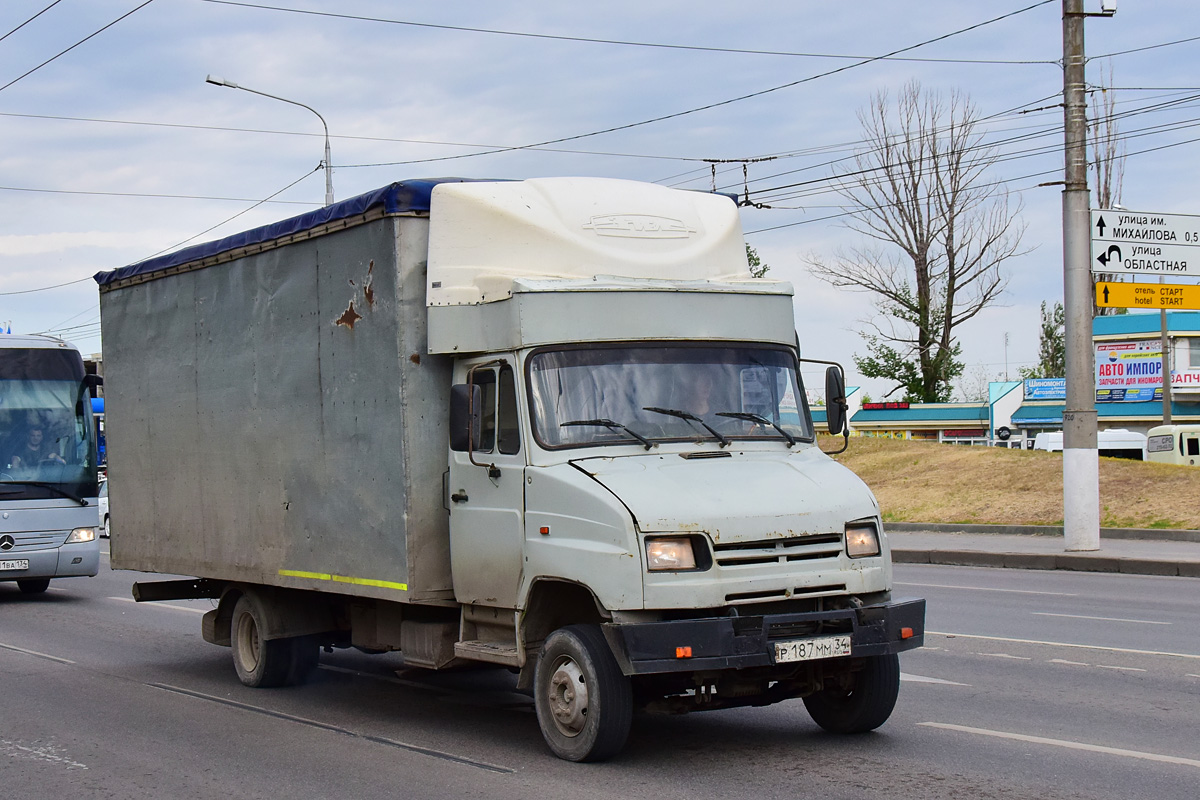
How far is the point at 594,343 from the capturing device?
7656 mm

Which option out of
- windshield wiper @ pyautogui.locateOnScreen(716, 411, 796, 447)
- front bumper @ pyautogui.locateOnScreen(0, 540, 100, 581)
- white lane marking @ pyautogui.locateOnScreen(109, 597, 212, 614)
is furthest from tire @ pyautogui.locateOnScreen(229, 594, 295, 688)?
front bumper @ pyautogui.locateOnScreen(0, 540, 100, 581)

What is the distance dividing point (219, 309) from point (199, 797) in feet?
14.9

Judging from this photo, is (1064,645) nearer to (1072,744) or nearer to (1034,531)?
(1072,744)

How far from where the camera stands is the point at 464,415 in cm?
762

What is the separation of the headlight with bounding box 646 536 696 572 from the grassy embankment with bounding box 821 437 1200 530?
18.8 meters

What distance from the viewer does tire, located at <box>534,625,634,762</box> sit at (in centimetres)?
686

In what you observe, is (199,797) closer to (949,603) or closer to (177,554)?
(177,554)

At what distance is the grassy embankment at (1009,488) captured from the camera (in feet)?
81.0

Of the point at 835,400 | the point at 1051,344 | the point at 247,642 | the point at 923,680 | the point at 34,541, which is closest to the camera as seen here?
the point at 835,400

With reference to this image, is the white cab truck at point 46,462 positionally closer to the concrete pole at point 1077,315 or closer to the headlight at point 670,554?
the headlight at point 670,554

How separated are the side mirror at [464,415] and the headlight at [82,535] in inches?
444

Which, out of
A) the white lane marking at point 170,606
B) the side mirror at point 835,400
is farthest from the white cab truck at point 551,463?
the white lane marking at point 170,606

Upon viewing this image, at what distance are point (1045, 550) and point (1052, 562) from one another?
44.9 inches

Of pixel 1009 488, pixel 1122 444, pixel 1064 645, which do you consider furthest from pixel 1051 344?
pixel 1064 645
